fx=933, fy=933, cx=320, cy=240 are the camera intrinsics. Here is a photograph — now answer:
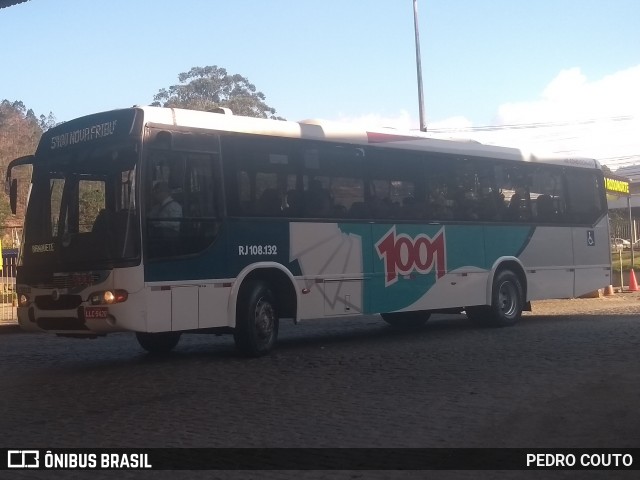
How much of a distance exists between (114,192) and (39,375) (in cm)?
259

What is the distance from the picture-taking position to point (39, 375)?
1212cm

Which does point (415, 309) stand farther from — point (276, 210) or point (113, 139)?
point (113, 139)

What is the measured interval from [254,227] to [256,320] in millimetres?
1320

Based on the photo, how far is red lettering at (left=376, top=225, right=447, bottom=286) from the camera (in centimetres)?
1548

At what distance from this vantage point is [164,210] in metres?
12.0

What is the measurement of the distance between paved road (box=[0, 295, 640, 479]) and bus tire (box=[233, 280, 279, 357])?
22 centimetres

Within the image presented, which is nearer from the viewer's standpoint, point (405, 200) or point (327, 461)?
point (327, 461)

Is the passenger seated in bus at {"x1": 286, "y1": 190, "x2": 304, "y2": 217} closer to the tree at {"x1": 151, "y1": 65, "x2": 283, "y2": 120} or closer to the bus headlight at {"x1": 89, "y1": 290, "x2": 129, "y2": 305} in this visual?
the bus headlight at {"x1": 89, "y1": 290, "x2": 129, "y2": 305}

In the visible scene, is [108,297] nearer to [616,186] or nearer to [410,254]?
[410,254]

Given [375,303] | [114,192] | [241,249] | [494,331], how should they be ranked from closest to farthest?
[114,192] → [241,249] → [375,303] → [494,331]

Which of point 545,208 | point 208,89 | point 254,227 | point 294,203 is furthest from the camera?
point 208,89

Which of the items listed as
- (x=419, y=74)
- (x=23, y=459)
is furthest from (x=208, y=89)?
(x=23, y=459)

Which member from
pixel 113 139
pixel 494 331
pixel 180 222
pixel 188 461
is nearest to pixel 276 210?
pixel 180 222

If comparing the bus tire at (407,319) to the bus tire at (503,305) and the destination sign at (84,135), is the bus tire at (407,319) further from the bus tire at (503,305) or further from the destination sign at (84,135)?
the destination sign at (84,135)
